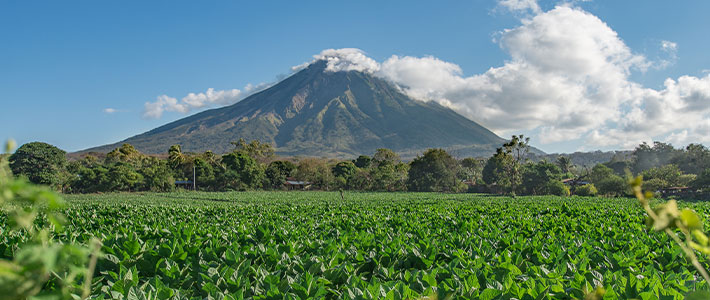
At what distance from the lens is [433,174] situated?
6369cm

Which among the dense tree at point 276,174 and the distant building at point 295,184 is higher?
the dense tree at point 276,174

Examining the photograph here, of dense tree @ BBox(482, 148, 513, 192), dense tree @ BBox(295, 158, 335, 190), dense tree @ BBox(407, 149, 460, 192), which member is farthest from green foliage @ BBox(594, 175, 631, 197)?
dense tree @ BBox(295, 158, 335, 190)

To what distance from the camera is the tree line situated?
46.9 metres

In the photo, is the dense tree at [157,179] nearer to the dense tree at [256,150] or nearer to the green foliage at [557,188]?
the dense tree at [256,150]

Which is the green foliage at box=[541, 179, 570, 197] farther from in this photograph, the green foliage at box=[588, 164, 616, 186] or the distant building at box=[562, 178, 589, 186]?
the green foliage at box=[588, 164, 616, 186]

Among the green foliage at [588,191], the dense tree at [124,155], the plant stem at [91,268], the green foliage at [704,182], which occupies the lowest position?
the green foliage at [588,191]

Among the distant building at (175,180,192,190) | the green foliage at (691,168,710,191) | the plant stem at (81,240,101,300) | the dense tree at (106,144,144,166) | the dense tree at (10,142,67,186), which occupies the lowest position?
the green foliage at (691,168,710,191)

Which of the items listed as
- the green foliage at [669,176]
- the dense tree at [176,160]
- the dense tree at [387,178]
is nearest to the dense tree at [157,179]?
the dense tree at [176,160]

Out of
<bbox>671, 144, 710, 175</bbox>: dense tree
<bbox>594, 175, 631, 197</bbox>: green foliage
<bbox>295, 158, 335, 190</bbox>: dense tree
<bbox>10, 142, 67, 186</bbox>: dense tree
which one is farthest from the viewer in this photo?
<bbox>295, 158, 335, 190</bbox>: dense tree

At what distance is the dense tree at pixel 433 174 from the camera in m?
63.2

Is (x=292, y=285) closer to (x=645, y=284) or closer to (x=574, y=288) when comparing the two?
(x=574, y=288)

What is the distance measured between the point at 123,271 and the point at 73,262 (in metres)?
3.39

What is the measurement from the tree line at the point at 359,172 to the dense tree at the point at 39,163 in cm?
9

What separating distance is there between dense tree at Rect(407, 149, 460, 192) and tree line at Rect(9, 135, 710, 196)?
16 cm
